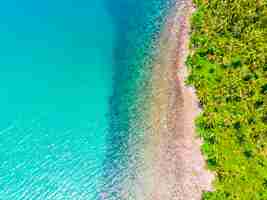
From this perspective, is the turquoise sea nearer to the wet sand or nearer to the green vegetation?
the wet sand

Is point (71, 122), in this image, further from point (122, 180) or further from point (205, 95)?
point (205, 95)

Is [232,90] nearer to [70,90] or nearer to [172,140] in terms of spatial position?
[172,140]

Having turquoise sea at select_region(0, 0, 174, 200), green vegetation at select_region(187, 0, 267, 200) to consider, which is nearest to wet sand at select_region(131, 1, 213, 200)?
green vegetation at select_region(187, 0, 267, 200)

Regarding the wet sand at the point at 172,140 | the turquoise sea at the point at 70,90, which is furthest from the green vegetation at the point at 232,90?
the turquoise sea at the point at 70,90

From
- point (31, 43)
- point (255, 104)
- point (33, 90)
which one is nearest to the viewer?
point (255, 104)

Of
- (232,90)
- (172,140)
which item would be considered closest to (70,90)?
(172,140)

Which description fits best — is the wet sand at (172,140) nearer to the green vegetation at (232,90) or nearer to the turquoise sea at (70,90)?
the green vegetation at (232,90)

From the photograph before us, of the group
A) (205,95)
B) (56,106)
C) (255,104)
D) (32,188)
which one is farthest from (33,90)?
(255,104)
